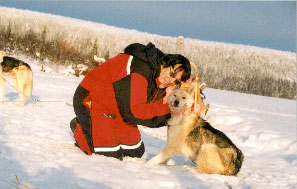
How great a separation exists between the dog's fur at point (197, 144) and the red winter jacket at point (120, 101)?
0.29 m

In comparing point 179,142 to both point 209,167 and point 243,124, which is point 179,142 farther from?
point 243,124

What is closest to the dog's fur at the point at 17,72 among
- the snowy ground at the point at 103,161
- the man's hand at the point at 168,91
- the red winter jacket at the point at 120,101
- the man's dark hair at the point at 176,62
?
the snowy ground at the point at 103,161

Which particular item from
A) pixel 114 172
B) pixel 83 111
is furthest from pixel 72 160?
pixel 83 111

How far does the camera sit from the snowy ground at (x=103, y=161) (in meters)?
2.65

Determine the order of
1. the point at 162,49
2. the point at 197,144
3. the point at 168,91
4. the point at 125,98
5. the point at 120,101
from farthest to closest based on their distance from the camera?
the point at 162,49
the point at 168,91
the point at 197,144
the point at 120,101
the point at 125,98

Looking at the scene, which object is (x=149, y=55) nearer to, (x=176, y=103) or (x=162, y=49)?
(x=176, y=103)

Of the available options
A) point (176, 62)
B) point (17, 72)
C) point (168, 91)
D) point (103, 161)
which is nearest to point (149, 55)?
point (176, 62)

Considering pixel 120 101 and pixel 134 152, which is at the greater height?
pixel 120 101

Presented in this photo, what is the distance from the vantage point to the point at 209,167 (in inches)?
139

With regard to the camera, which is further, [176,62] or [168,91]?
[168,91]

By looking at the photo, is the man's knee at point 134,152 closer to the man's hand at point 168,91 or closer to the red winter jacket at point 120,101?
the red winter jacket at point 120,101

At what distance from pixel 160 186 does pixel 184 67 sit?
1.49m

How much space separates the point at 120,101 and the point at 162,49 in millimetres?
19767

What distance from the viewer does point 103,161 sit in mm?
3438
